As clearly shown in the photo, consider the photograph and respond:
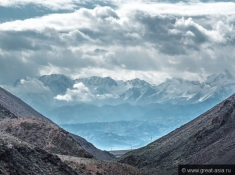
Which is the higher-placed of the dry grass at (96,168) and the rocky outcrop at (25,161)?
the dry grass at (96,168)

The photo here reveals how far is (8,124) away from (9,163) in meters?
51.8

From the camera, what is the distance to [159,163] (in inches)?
5098

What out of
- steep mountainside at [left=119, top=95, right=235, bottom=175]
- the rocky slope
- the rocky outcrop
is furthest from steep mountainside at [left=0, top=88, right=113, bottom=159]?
the rocky outcrop

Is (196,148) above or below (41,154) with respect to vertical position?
above

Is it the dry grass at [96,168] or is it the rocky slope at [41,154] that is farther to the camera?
the dry grass at [96,168]

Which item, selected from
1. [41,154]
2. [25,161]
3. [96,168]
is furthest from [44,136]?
[25,161]

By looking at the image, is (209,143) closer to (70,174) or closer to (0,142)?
(70,174)

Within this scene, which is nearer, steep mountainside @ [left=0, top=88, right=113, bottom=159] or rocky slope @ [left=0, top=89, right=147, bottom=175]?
rocky slope @ [left=0, top=89, right=147, bottom=175]

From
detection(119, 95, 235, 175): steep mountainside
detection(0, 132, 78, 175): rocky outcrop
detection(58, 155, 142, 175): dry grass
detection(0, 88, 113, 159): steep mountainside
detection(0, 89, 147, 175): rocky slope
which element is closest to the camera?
detection(0, 132, 78, 175): rocky outcrop

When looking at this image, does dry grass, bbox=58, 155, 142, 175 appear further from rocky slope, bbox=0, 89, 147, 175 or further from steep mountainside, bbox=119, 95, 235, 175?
steep mountainside, bbox=119, 95, 235, 175

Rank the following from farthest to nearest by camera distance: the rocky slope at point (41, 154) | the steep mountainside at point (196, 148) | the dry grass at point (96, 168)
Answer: the steep mountainside at point (196, 148)
the dry grass at point (96, 168)
the rocky slope at point (41, 154)

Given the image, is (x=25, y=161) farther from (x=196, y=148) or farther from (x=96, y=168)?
(x=196, y=148)

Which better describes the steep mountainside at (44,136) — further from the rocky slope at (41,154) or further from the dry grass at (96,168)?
the dry grass at (96,168)

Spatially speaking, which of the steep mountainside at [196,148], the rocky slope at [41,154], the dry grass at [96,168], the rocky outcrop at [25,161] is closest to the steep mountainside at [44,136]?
the rocky slope at [41,154]
